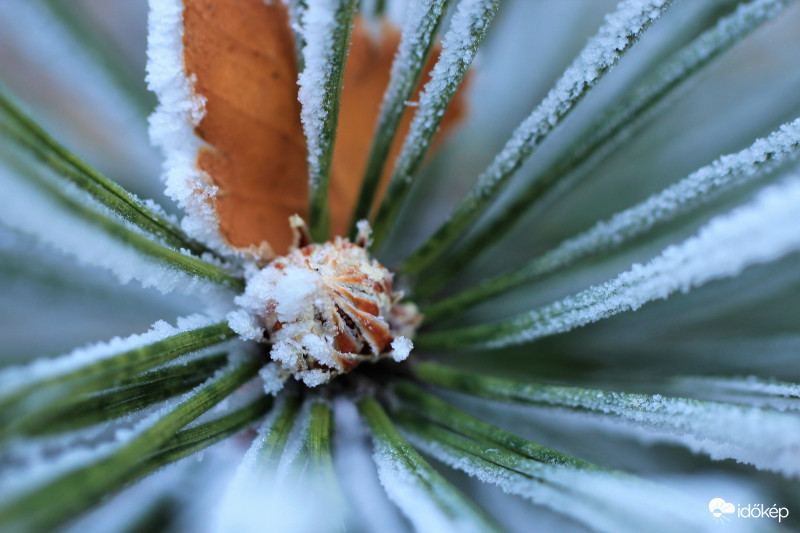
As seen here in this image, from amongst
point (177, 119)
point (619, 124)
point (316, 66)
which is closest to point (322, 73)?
point (316, 66)

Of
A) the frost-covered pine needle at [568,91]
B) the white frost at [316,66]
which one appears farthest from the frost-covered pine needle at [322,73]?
the frost-covered pine needle at [568,91]

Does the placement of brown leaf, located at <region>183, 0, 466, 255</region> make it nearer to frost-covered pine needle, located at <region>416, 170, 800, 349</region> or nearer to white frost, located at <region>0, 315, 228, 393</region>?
white frost, located at <region>0, 315, 228, 393</region>

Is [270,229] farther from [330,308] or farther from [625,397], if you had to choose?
[625,397]

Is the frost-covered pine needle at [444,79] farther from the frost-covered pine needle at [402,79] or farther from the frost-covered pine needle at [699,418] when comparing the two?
the frost-covered pine needle at [699,418]

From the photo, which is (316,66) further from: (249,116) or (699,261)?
(699,261)

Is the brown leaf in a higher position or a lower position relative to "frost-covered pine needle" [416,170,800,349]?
higher

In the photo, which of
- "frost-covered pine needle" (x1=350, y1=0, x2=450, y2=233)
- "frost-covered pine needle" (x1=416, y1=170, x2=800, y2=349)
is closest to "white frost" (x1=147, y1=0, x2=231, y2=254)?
A: "frost-covered pine needle" (x1=350, y1=0, x2=450, y2=233)
